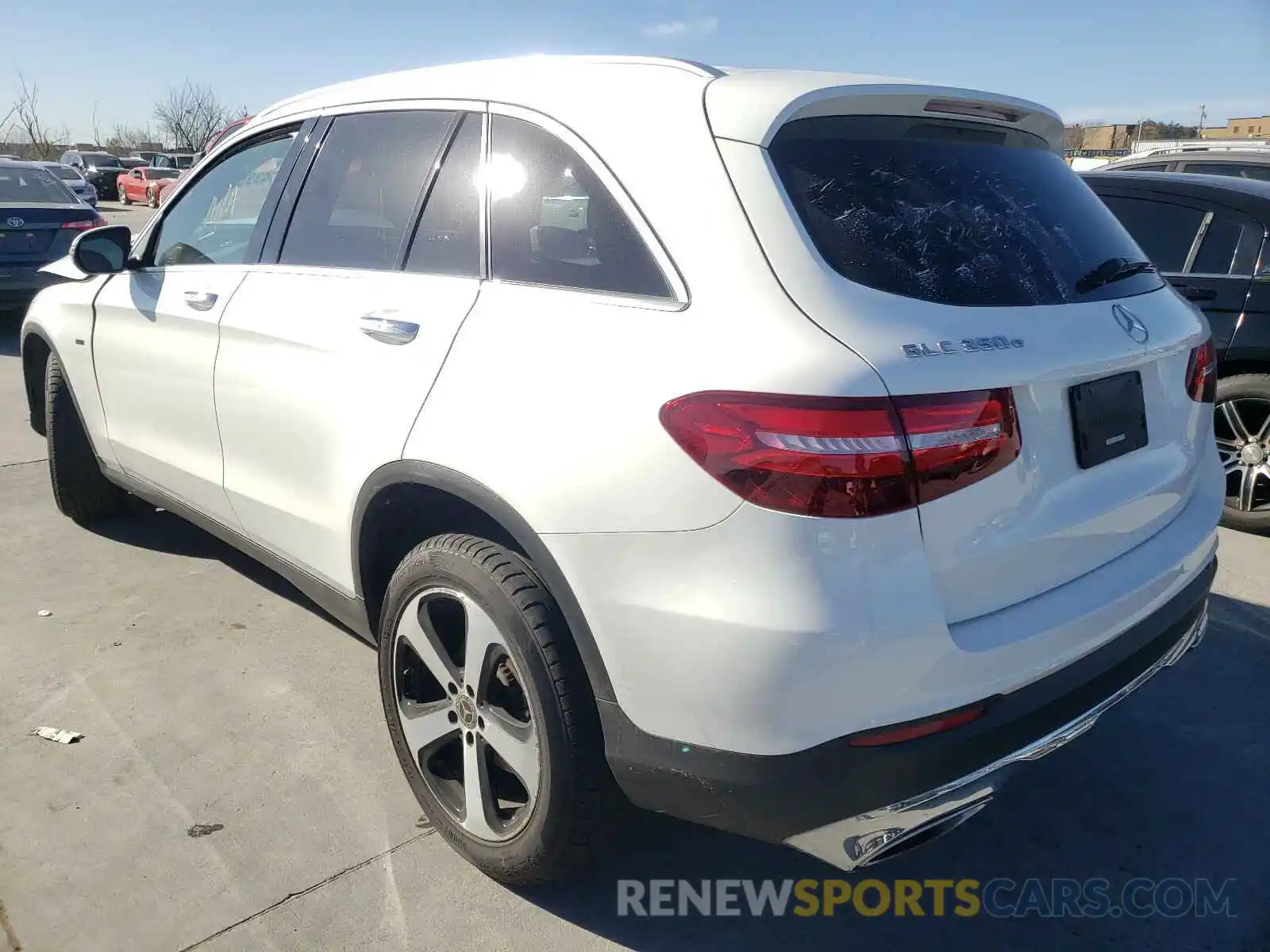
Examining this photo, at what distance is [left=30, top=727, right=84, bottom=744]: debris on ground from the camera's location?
3014 millimetres

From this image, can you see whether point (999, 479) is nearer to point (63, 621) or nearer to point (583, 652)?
point (583, 652)

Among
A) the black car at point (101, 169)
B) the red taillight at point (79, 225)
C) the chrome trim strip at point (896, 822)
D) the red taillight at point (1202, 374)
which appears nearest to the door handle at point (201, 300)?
the chrome trim strip at point (896, 822)

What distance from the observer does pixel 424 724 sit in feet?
8.24

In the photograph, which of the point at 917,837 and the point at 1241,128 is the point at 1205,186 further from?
the point at 1241,128

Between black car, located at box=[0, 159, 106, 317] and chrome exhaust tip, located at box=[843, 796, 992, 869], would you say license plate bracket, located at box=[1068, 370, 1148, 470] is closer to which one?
chrome exhaust tip, located at box=[843, 796, 992, 869]

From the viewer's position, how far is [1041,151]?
2539 millimetres

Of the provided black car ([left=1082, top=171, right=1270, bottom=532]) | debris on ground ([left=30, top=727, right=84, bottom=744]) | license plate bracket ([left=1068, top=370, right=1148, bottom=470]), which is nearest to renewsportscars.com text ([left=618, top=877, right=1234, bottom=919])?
license plate bracket ([left=1068, top=370, right=1148, bottom=470])

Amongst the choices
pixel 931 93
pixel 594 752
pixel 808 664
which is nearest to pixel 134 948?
pixel 594 752

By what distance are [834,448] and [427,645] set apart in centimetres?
120

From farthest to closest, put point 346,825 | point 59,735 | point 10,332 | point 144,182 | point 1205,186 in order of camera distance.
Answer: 1. point 144,182
2. point 10,332
3. point 1205,186
4. point 59,735
5. point 346,825

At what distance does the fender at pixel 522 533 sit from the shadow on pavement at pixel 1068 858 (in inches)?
29.4

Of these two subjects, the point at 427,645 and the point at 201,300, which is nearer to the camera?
the point at 427,645

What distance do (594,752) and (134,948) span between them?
3.72ft

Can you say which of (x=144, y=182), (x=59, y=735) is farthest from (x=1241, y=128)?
(x=59, y=735)
